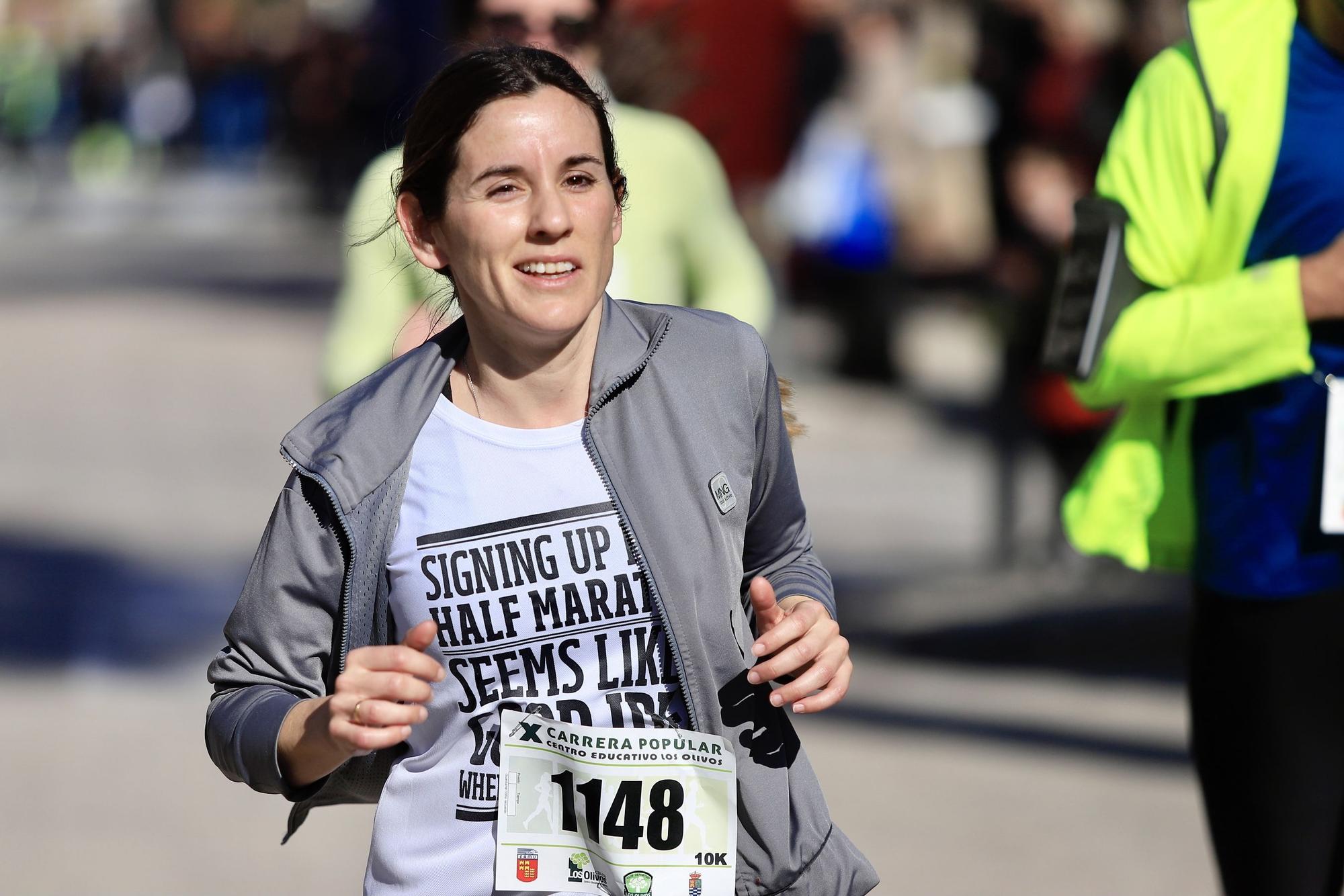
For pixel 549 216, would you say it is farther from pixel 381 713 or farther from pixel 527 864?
pixel 527 864

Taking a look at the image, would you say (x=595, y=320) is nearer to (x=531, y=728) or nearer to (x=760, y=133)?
(x=531, y=728)

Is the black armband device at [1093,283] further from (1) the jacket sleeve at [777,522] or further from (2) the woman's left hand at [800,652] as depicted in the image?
(2) the woman's left hand at [800,652]

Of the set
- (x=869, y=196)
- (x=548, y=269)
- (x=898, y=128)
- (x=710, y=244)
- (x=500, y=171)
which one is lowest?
(x=548, y=269)

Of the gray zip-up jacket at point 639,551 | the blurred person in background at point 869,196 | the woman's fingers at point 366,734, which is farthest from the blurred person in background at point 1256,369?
the blurred person in background at point 869,196

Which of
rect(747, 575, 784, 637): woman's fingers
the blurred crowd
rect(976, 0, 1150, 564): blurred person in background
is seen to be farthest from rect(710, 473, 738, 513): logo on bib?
rect(976, 0, 1150, 564): blurred person in background

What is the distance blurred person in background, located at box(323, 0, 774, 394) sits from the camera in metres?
3.42

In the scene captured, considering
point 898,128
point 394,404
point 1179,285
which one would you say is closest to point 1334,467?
point 1179,285

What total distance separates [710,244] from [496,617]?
62.8 inches

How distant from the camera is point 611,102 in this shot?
3646mm

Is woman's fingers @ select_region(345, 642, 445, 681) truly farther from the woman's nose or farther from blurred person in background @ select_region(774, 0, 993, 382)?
blurred person in background @ select_region(774, 0, 993, 382)

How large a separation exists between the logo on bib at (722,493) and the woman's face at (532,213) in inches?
9.4

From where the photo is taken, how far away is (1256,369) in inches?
114

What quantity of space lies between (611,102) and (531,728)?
5.83 feet

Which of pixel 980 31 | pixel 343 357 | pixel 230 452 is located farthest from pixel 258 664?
pixel 230 452
